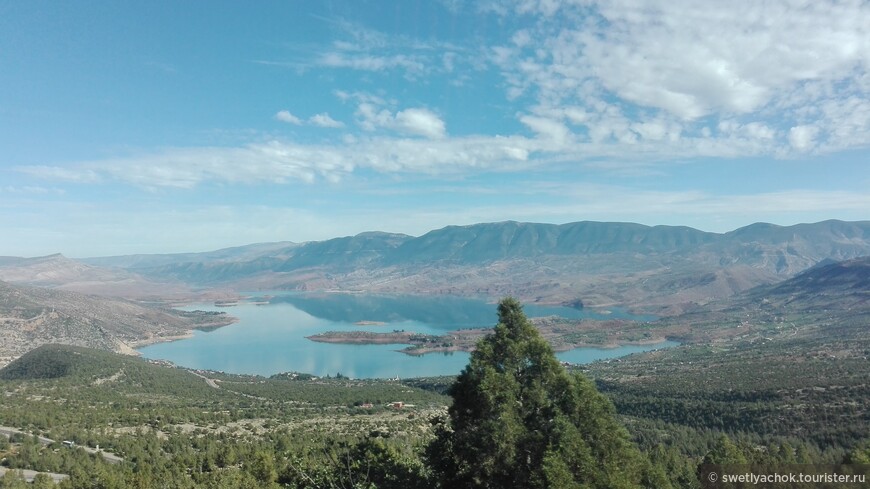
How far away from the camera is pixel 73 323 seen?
108625 mm

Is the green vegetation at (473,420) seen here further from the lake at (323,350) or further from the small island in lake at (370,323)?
the small island in lake at (370,323)

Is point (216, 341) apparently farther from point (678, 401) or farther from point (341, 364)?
point (678, 401)

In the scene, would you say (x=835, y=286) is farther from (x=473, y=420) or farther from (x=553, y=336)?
(x=473, y=420)

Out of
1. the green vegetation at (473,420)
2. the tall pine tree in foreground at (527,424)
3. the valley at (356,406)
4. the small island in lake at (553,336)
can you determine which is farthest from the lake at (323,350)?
the tall pine tree in foreground at (527,424)

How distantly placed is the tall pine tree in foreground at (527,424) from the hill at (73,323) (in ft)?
323

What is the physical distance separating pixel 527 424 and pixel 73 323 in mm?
126091

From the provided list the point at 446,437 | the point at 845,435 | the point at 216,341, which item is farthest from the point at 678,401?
the point at 216,341

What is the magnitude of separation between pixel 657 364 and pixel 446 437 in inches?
3374

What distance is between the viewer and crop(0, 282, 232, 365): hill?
317 feet

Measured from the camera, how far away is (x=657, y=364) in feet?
283

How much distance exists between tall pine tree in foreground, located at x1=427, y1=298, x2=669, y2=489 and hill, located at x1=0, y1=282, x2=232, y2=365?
3878 inches

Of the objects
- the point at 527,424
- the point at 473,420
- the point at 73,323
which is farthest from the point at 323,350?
the point at 527,424

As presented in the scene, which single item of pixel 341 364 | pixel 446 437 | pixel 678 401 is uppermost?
pixel 446 437

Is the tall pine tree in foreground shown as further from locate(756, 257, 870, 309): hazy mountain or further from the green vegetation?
locate(756, 257, 870, 309): hazy mountain
